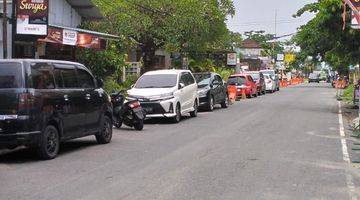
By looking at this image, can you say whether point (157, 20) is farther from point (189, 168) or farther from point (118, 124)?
point (189, 168)

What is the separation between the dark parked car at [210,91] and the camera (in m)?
25.3

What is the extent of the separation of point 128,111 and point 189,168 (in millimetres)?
7075

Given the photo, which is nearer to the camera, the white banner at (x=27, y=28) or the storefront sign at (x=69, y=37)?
the white banner at (x=27, y=28)

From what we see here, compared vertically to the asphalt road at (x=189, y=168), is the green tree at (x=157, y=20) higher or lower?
higher

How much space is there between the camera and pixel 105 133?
14.1m

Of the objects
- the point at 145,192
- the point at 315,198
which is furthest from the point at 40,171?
the point at 315,198

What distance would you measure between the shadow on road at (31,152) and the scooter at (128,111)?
98.3 inches

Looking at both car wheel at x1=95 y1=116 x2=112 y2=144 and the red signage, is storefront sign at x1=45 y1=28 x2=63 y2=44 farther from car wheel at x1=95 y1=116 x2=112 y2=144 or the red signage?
the red signage

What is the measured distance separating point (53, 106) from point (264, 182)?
4.47 meters

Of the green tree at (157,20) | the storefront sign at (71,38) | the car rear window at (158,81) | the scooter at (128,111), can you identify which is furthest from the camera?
the green tree at (157,20)

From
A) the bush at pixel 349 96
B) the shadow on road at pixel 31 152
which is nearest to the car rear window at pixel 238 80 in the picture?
the bush at pixel 349 96

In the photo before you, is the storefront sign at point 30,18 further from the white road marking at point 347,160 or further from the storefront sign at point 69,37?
the white road marking at point 347,160

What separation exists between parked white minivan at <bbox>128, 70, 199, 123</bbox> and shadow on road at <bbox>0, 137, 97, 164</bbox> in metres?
4.80

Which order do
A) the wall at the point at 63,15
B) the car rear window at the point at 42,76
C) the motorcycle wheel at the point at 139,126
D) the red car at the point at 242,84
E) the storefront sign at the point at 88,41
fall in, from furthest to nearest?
the red car at the point at 242,84
the wall at the point at 63,15
the storefront sign at the point at 88,41
the motorcycle wheel at the point at 139,126
the car rear window at the point at 42,76
